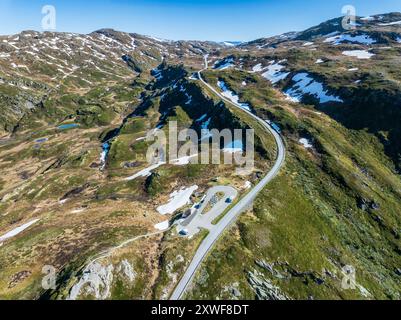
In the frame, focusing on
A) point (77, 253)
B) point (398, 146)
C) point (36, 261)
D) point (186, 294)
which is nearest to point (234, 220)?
point (186, 294)

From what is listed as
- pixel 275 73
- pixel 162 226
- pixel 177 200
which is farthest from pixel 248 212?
pixel 275 73

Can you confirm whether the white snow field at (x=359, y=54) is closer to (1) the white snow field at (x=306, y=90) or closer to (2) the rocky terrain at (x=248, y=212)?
(2) the rocky terrain at (x=248, y=212)

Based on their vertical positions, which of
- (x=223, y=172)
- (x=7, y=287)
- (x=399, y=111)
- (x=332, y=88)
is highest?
(x=332, y=88)

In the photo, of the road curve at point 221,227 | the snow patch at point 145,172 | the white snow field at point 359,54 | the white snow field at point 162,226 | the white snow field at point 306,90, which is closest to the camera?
the road curve at point 221,227

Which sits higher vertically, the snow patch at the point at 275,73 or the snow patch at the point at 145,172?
the snow patch at the point at 275,73

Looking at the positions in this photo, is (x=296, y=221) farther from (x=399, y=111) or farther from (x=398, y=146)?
(x=399, y=111)

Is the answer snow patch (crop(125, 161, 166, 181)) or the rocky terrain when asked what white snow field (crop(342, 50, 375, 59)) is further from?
snow patch (crop(125, 161, 166, 181))

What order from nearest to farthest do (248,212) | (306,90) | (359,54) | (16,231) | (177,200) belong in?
(248,212) → (16,231) → (177,200) → (306,90) → (359,54)

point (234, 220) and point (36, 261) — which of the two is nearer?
point (36, 261)

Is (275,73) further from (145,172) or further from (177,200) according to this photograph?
(177,200)

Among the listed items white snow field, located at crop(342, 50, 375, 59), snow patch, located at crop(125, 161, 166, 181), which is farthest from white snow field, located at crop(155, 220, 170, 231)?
white snow field, located at crop(342, 50, 375, 59)

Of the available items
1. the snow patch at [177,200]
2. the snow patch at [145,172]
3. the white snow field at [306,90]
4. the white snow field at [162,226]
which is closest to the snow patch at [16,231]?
the snow patch at [145,172]
